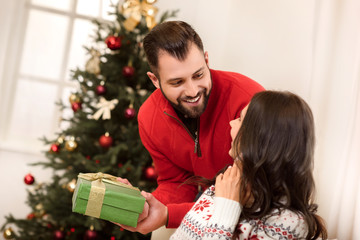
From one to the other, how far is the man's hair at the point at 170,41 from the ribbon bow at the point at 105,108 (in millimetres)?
836

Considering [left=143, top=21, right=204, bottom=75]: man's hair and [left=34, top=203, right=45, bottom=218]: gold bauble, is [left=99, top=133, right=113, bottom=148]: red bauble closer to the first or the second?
[left=34, top=203, right=45, bottom=218]: gold bauble

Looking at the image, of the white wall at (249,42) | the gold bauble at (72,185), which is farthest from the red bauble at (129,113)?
the white wall at (249,42)

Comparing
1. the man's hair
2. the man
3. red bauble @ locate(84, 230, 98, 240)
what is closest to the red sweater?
the man

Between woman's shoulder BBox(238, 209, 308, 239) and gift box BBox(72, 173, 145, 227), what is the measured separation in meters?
0.41

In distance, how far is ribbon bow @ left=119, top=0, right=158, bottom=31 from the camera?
2.87 meters

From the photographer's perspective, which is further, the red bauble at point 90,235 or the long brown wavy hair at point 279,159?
the red bauble at point 90,235

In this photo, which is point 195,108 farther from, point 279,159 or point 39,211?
point 39,211

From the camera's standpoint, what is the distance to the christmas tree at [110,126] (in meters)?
2.79

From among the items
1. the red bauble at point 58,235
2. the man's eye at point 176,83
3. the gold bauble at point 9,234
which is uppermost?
the man's eye at point 176,83

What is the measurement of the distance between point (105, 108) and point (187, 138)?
0.92 meters

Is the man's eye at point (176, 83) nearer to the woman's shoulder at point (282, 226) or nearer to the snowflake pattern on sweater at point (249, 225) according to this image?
the snowflake pattern on sweater at point (249, 225)

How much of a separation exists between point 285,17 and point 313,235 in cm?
151

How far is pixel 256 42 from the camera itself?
9.70 ft

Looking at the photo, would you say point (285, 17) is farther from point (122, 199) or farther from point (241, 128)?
point (122, 199)
